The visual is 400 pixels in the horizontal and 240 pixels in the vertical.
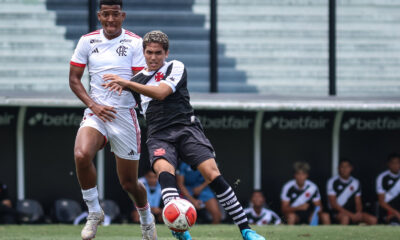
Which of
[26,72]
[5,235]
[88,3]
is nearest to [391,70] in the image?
[88,3]

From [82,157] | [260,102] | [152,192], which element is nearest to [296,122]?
[260,102]

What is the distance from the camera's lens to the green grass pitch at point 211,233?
9.15 meters

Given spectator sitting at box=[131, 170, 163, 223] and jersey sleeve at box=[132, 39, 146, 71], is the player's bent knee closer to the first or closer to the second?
jersey sleeve at box=[132, 39, 146, 71]

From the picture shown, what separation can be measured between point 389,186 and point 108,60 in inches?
296

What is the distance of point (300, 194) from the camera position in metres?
13.4

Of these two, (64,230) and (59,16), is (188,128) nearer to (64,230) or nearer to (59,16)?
(64,230)

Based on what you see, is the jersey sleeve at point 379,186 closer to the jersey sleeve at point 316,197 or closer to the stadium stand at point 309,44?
the jersey sleeve at point 316,197

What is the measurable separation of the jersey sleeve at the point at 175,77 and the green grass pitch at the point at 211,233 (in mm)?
2269

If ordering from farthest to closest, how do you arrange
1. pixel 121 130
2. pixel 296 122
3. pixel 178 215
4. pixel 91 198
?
pixel 296 122, pixel 121 130, pixel 91 198, pixel 178 215

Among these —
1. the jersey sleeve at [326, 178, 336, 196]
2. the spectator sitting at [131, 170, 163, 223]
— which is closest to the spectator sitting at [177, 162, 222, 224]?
the spectator sitting at [131, 170, 163, 223]

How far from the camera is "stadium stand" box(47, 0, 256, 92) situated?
42.0 feet

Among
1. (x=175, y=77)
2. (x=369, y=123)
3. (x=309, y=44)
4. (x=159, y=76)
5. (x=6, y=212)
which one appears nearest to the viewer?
(x=175, y=77)

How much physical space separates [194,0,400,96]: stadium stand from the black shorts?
623cm

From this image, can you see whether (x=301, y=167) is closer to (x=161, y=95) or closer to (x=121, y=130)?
(x=121, y=130)
